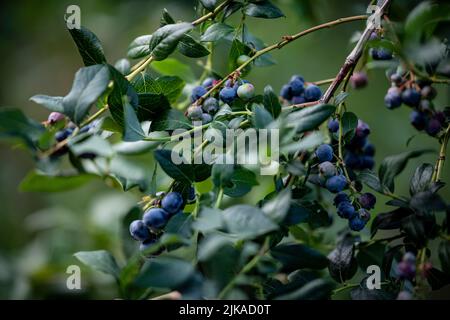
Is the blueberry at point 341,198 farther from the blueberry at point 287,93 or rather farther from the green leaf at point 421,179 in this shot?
the blueberry at point 287,93

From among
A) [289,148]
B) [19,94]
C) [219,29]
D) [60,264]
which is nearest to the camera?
[289,148]

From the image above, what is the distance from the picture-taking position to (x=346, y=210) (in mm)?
796

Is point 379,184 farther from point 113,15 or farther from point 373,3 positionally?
point 113,15

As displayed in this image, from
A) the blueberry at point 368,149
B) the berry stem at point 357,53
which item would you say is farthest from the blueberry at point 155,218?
the blueberry at point 368,149

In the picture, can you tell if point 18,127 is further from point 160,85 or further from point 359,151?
point 359,151

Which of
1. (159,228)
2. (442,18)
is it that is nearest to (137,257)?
(159,228)

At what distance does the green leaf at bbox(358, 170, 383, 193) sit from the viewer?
32.4 inches

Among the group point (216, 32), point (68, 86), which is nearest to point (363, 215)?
point (216, 32)

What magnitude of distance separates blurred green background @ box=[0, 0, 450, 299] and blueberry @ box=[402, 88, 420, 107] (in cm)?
14

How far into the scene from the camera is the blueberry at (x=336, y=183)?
2.54ft

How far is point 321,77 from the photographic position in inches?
87.0

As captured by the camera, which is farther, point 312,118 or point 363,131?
point 363,131

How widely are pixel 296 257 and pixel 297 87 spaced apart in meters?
0.37
